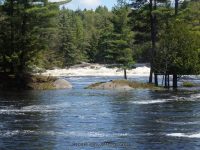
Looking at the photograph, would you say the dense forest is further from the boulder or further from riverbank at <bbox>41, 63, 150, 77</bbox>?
riverbank at <bbox>41, 63, 150, 77</bbox>

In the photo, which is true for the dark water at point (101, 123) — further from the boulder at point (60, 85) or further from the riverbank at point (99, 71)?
→ the riverbank at point (99, 71)

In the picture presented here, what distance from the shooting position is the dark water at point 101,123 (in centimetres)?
2334

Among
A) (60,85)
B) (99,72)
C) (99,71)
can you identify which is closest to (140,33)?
(60,85)

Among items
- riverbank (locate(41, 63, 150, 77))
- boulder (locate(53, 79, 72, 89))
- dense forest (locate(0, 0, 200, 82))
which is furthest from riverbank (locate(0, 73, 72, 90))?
riverbank (locate(41, 63, 150, 77))

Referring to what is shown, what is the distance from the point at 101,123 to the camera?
3072 cm

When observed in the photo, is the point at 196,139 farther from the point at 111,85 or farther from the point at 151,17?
the point at 151,17

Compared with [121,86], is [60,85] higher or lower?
lower

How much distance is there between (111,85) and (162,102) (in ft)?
62.9

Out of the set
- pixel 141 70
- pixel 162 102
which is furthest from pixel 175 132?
pixel 141 70

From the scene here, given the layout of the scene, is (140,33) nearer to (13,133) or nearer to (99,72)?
(13,133)

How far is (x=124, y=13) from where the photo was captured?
3492 inches

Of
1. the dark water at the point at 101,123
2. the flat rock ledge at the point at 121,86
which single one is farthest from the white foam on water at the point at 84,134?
the flat rock ledge at the point at 121,86

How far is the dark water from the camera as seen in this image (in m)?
23.3

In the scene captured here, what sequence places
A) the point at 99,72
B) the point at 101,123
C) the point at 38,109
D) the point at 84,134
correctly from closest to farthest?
the point at 84,134
the point at 101,123
the point at 38,109
the point at 99,72
